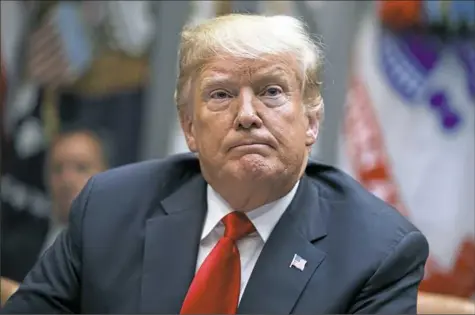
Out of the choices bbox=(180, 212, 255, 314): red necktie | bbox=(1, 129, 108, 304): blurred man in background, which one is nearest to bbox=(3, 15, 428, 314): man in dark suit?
bbox=(180, 212, 255, 314): red necktie

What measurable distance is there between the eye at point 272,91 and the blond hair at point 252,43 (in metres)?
0.06

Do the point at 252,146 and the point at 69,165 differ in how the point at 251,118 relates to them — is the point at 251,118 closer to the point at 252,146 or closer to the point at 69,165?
the point at 252,146

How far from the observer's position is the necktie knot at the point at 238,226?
1645 mm

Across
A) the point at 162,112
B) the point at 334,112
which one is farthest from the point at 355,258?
the point at 162,112

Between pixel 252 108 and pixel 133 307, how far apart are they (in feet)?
1.44

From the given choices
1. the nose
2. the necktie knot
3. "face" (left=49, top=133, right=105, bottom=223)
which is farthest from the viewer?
"face" (left=49, top=133, right=105, bottom=223)

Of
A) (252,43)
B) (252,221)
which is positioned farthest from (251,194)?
(252,43)

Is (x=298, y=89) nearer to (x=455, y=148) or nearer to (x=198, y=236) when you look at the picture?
(x=198, y=236)

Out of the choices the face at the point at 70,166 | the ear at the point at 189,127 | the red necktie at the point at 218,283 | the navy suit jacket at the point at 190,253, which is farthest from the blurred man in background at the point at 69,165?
the red necktie at the point at 218,283

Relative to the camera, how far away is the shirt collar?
1.66 m

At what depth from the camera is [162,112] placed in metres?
3.12

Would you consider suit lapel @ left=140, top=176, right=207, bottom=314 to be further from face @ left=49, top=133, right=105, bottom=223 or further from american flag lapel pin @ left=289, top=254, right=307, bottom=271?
face @ left=49, top=133, right=105, bottom=223

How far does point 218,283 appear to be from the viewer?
1.58 meters

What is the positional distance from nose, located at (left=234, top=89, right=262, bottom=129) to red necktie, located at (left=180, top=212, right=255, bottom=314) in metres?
0.22
